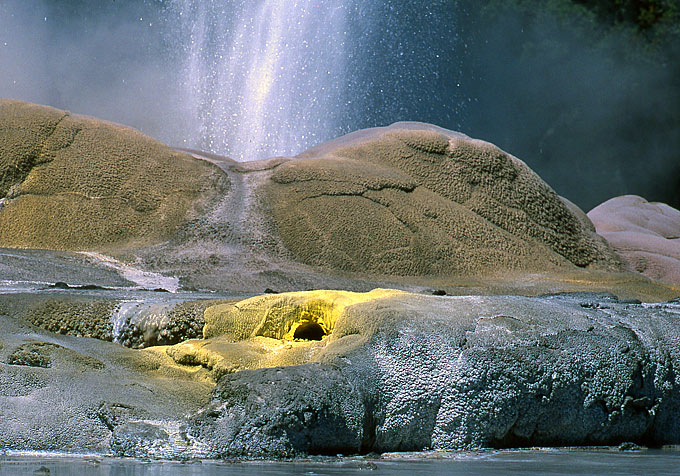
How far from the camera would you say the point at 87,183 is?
675 centimetres

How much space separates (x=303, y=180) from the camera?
23.4 ft

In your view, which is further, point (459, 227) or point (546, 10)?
point (546, 10)

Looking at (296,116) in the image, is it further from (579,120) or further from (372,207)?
(579,120)

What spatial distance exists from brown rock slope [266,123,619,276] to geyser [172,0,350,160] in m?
2.86

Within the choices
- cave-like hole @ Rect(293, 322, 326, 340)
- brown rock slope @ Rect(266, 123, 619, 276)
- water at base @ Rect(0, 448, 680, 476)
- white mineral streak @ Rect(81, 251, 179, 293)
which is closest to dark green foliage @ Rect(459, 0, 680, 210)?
brown rock slope @ Rect(266, 123, 619, 276)

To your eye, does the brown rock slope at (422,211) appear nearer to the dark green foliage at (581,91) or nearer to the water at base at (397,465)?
the water at base at (397,465)

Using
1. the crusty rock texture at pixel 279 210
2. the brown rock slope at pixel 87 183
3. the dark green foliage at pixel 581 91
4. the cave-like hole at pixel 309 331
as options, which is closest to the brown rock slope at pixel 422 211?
the crusty rock texture at pixel 279 210

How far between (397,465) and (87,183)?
4.69 m

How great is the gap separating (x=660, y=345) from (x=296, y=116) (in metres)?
8.46

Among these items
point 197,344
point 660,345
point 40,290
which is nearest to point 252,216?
point 40,290

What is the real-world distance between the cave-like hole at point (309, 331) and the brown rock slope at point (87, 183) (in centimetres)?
305

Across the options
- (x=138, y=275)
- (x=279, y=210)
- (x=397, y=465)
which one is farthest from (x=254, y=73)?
(x=397, y=465)

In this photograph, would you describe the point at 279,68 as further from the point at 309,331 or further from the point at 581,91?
the point at 309,331

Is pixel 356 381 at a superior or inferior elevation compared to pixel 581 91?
inferior
